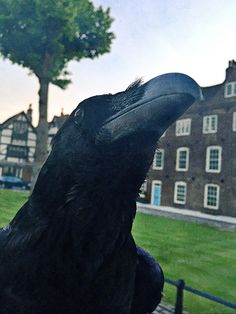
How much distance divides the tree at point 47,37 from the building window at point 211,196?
1293cm

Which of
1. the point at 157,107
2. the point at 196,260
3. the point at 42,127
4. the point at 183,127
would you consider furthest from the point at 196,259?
the point at 183,127

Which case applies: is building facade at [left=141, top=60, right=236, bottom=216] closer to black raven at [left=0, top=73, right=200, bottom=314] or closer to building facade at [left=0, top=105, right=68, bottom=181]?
building facade at [left=0, top=105, right=68, bottom=181]

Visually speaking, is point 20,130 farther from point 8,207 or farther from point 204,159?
point 204,159

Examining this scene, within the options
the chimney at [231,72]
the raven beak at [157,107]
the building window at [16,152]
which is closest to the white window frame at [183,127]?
the chimney at [231,72]

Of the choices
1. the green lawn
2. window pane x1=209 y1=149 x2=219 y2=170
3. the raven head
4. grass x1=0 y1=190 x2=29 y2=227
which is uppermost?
window pane x1=209 y1=149 x2=219 y2=170

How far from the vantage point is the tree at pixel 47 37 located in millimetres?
17188

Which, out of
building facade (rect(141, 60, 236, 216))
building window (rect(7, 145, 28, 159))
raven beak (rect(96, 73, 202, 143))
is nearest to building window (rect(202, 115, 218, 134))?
building facade (rect(141, 60, 236, 216))

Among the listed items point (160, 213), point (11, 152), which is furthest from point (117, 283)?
point (11, 152)

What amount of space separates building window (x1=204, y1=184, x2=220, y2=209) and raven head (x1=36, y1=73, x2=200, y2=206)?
24.2 m

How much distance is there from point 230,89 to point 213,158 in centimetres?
526

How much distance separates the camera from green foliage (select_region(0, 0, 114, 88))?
17.2 meters

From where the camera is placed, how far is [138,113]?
137 centimetres

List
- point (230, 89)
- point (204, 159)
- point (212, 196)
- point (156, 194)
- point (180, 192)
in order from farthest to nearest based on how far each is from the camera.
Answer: point (156, 194) < point (180, 192) < point (204, 159) < point (212, 196) < point (230, 89)

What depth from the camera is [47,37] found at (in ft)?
59.0
